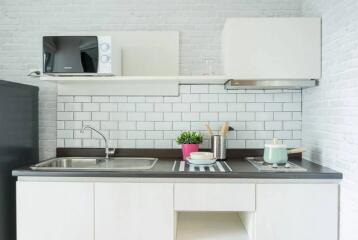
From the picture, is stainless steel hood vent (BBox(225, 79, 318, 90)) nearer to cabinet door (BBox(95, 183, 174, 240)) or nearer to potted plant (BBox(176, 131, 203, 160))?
potted plant (BBox(176, 131, 203, 160))

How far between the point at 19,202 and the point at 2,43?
1.39 meters

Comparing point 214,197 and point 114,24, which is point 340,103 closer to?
point 214,197

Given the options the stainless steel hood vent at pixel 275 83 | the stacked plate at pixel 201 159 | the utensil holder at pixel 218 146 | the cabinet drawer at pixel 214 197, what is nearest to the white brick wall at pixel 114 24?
the utensil holder at pixel 218 146

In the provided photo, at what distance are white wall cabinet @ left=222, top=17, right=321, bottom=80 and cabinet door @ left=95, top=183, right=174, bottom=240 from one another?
98 centimetres

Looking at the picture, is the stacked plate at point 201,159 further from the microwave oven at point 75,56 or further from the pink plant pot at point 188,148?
the microwave oven at point 75,56

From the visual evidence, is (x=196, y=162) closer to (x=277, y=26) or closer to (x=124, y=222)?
(x=124, y=222)

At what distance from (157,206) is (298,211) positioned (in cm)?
86

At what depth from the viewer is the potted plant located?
8.08 feet

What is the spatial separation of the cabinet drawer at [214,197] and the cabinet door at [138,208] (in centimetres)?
7

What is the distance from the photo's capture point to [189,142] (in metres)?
2.48

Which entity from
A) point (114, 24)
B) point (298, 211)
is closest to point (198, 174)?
point (298, 211)

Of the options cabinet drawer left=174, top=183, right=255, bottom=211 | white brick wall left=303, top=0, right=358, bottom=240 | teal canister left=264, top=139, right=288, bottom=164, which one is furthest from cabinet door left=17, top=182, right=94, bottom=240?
white brick wall left=303, top=0, right=358, bottom=240

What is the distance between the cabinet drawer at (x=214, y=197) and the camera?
77.5 inches

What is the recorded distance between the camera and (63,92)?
2633 millimetres
